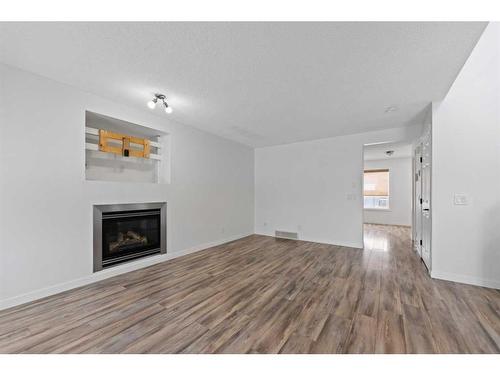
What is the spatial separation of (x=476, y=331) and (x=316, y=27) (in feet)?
9.38

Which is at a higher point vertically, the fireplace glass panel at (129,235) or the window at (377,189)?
the window at (377,189)

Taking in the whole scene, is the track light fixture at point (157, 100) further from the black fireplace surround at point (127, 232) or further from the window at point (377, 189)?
the window at point (377, 189)

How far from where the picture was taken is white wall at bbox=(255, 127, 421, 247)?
452cm

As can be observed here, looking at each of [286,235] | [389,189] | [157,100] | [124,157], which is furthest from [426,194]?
[124,157]

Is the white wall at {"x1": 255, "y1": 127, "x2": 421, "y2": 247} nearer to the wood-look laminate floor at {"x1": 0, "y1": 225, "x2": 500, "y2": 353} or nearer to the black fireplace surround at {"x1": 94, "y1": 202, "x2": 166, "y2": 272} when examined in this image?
the wood-look laminate floor at {"x1": 0, "y1": 225, "x2": 500, "y2": 353}

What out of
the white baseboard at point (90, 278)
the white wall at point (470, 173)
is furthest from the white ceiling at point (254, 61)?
the white baseboard at point (90, 278)

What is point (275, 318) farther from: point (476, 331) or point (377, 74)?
point (377, 74)

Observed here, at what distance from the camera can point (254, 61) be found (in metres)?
1.99

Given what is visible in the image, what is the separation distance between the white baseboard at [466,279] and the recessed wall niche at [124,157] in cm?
447

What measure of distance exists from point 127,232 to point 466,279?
16.2 feet

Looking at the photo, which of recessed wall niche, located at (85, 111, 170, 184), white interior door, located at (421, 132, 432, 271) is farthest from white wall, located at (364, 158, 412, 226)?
recessed wall niche, located at (85, 111, 170, 184)

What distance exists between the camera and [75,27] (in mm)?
1585

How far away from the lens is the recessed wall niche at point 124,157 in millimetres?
3004
